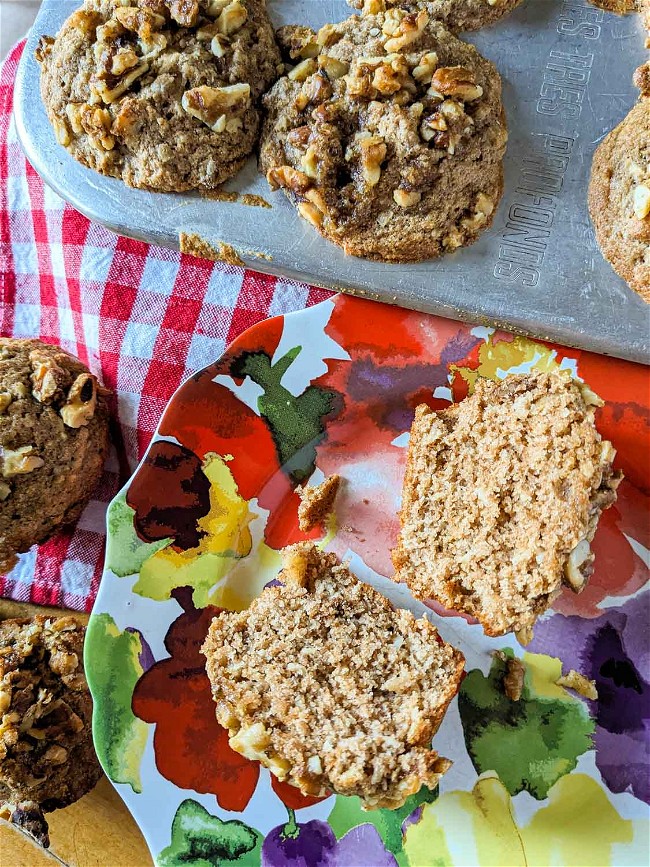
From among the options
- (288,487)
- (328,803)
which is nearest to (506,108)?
(288,487)

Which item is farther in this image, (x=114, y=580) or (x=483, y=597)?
(x=114, y=580)

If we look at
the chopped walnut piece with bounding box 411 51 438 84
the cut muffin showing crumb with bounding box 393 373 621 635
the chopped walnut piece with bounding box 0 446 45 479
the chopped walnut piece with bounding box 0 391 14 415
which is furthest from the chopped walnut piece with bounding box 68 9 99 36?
the cut muffin showing crumb with bounding box 393 373 621 635

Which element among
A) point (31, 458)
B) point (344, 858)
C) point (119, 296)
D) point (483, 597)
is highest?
point (119, 296)

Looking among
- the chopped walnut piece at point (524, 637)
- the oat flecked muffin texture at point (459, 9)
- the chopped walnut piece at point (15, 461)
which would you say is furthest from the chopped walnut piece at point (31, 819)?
the oat flecked muffin texture at point (459, 9)

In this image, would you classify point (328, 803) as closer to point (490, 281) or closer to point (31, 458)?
point (31, 458)

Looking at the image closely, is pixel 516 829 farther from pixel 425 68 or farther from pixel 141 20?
pixel 141 20
